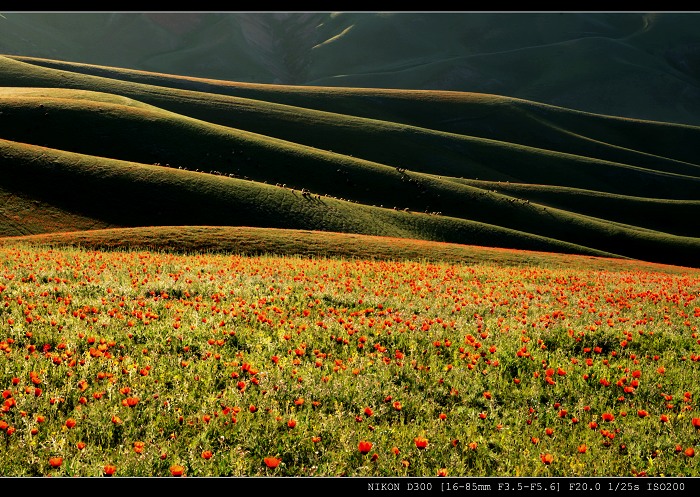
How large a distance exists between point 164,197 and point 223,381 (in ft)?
172

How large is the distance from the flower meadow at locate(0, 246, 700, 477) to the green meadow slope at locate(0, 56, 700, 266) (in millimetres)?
42176

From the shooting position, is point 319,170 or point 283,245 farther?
point 319,170

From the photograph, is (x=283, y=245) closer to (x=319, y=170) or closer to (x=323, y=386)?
(x=323, y=386)

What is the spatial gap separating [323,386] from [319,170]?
73.9m

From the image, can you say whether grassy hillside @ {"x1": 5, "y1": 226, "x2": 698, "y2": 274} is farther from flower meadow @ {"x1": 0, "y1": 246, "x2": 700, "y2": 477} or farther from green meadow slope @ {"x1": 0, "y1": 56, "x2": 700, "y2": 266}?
flower meadow @ {"x1": 0, "y1": 246, "x2": 700, "y2": 477}

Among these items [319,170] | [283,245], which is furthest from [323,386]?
[319,170]

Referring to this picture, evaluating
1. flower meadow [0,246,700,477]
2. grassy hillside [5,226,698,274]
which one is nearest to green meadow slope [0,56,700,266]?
grassy hillside [5,226,698,274]

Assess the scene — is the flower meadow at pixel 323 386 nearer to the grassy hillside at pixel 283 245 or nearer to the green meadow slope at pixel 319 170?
the grassy hillside at pixel 283 245

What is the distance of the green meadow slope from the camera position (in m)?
55.8

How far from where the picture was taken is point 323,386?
8.27 meters

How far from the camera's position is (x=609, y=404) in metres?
8.72

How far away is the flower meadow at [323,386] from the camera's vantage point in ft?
20.9

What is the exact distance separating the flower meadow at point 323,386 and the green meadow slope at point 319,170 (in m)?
42.2
